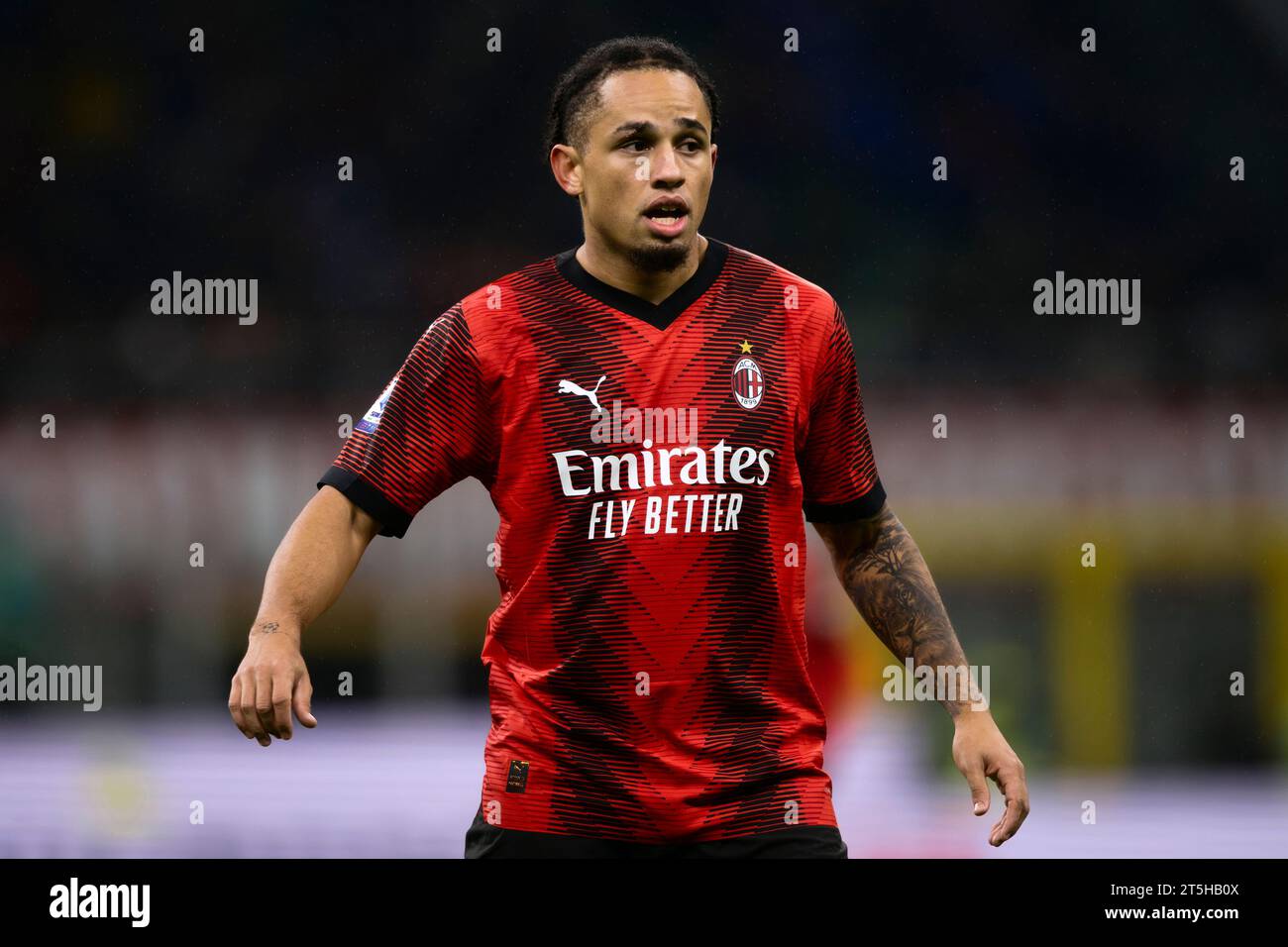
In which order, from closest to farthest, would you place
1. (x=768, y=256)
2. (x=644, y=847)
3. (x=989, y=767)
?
(x=644, y=847) < (x=989, y=767) < (x=768, y=256)

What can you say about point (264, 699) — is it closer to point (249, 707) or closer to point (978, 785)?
point (249, 707)

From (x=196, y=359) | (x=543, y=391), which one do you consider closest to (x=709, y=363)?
(x=543, y=391)

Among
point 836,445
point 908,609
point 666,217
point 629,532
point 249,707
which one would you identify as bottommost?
point 249,707

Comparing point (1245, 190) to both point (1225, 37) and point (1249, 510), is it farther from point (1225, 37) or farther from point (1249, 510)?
point (1249, 510)

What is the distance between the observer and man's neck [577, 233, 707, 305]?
9.66 ft

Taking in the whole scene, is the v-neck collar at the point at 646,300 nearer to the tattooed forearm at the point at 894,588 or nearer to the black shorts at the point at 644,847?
the tattooed forearm at the point at 894,588

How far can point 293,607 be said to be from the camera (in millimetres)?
2742

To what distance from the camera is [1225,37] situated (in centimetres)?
927

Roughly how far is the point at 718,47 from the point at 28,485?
4.28m

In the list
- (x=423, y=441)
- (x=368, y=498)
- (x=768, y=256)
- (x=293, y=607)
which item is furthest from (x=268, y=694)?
(x=768, y=256)

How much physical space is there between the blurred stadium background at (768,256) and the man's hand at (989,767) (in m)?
2.90

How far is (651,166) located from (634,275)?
0.19 m

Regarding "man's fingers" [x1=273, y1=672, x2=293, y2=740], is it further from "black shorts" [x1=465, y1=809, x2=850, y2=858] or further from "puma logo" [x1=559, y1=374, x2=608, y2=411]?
"puma logo" [x1=559, y1=374, x2=608, y2=411]

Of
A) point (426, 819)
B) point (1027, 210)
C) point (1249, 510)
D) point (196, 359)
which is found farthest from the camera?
point (1027, 210)
